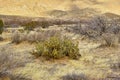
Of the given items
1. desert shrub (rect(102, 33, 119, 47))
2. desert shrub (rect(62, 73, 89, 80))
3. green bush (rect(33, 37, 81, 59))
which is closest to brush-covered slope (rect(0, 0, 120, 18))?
desert shrub (rect(102, 33, 119, 47))

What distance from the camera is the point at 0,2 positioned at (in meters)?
48.5

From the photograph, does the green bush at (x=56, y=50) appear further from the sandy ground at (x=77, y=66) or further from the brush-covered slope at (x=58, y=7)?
the brush-covered slope at (x=58, y=7)

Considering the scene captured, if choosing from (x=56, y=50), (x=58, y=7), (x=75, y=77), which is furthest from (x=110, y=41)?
(x=58, y=7)

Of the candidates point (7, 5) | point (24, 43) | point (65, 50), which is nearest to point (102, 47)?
point (65, 50)

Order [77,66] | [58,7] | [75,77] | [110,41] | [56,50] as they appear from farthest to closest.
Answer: [58,7] < [110,41] < [56,50] < [77,66] < [75,77]

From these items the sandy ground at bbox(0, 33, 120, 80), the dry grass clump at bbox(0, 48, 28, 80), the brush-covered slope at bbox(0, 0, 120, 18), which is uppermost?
the dry grass clump at bbox(0, 48, 28, 80)

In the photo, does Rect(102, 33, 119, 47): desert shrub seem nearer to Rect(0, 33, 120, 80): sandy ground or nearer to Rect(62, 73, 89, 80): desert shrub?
Rect(0, 33, 120, 80): sandy ground

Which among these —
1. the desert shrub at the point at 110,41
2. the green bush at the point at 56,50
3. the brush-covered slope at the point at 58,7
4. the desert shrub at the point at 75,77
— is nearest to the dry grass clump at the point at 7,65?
the green bush at the point at 56,50

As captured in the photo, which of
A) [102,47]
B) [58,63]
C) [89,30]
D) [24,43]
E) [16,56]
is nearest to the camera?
[58,63]

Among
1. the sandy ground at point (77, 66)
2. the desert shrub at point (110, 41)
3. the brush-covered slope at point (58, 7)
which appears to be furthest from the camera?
the brush-covered slope at point (58, 7)

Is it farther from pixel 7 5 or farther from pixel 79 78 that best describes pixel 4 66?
pixel 7 5

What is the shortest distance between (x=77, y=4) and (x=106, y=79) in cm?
4188

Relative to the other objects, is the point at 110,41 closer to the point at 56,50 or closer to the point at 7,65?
the point at 56,50

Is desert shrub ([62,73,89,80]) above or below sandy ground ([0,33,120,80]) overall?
above
